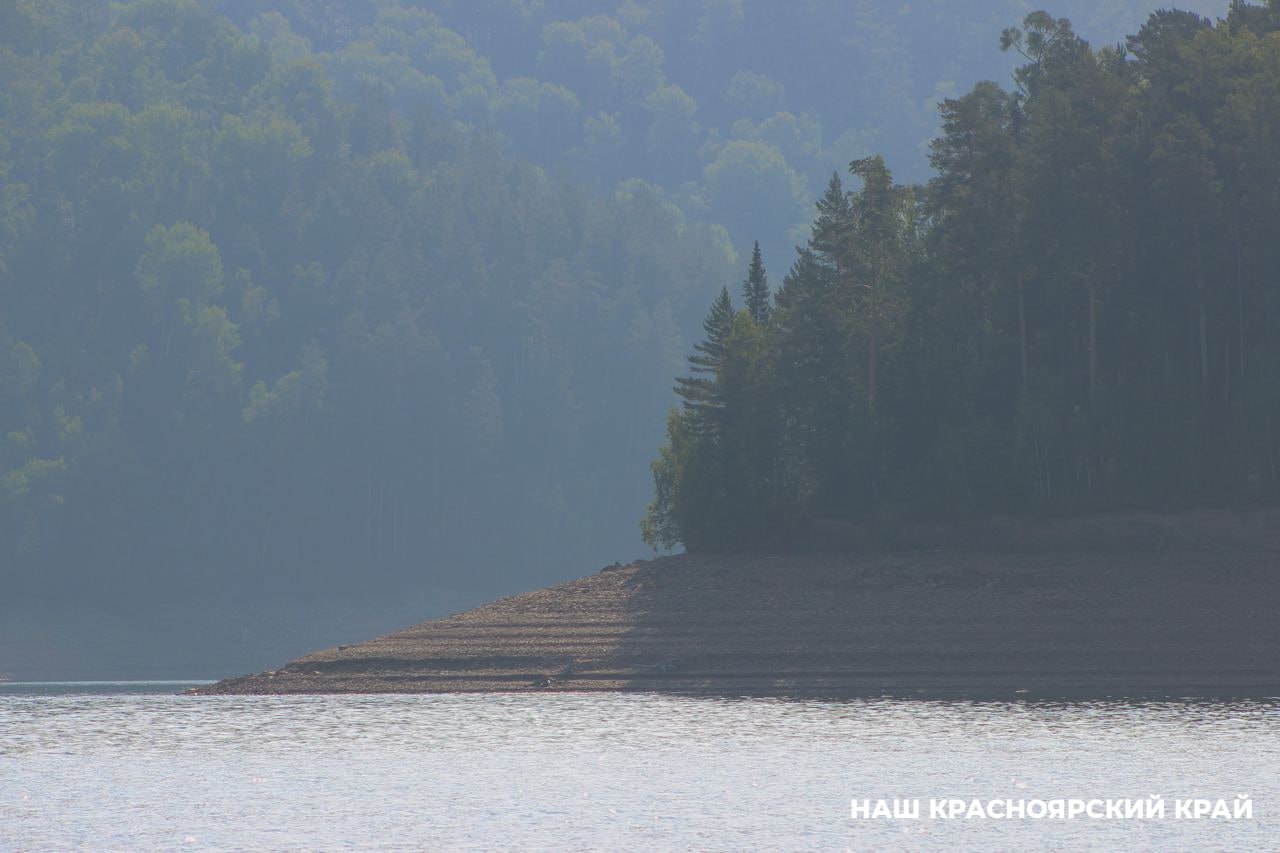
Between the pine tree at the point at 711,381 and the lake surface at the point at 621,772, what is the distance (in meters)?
27.6

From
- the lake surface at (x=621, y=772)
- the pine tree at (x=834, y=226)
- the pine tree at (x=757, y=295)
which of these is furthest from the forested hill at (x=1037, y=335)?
the lake surface at (x=621, y=772)

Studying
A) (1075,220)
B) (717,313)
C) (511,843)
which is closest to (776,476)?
(717,313)

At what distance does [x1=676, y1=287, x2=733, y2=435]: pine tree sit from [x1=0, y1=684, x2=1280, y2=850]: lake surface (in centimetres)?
2762

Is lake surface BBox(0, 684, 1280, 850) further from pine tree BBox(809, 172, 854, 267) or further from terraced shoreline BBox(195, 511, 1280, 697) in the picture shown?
pine tree BBox(809, 172, 854, 267)

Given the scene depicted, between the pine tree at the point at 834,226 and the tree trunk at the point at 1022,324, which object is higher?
the pine tree at the point at 834,226

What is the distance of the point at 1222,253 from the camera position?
92.4 meters

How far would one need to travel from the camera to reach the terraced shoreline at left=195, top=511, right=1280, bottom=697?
7606 centimetres

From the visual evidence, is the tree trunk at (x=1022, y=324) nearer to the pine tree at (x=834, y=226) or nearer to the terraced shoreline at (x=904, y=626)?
the terraced shoreline at (x=904, y=626)

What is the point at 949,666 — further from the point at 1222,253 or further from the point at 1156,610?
the point at 1222,253

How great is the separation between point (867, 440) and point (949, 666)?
69.8ft

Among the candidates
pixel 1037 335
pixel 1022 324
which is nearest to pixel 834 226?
pixel 1022 324

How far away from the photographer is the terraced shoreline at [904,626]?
76062 mm

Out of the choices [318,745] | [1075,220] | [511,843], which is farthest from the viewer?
[1075,220]

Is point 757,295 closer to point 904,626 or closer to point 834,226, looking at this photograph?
point 834,226
